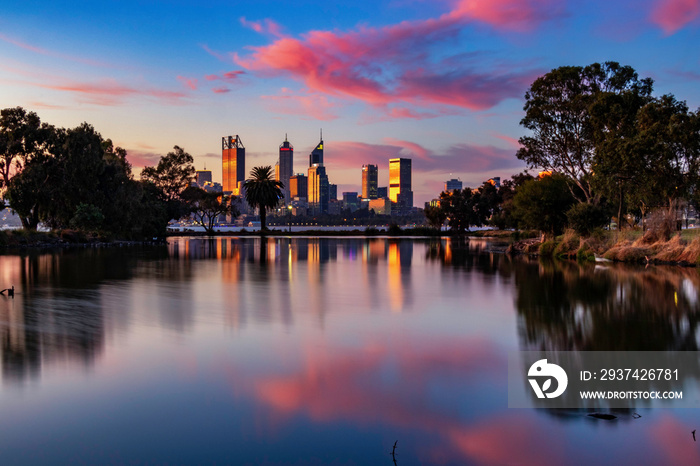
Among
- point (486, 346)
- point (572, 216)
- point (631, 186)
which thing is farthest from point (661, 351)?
point (631, 186)

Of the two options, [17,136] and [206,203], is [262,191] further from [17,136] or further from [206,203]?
[17,136]

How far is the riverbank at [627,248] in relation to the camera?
2863 centimetres

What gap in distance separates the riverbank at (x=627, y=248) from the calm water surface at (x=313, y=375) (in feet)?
41.3

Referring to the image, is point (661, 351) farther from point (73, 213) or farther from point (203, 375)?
point (73, 213)

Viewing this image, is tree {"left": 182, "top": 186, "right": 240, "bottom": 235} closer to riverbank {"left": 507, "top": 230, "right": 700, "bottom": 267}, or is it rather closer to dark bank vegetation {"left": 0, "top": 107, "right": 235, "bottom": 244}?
dark bank vegetation {"left": 0, "top": 107, "right": 235, "bottom": 244}

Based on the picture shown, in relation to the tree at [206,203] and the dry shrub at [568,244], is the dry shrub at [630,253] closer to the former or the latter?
the dry shrub at [568,244]

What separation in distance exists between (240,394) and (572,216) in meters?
34.0

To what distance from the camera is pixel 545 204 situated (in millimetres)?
43500

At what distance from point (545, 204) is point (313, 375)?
3930 centimetres

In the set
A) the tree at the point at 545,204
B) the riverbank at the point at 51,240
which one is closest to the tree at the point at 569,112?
the tree at the point at 545,204

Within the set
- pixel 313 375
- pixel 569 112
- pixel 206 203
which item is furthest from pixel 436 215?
pixel 313 375

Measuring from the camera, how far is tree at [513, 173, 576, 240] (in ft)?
142

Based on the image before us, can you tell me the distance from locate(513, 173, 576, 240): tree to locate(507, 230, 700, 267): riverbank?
2872 millimetres

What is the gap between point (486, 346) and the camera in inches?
390
